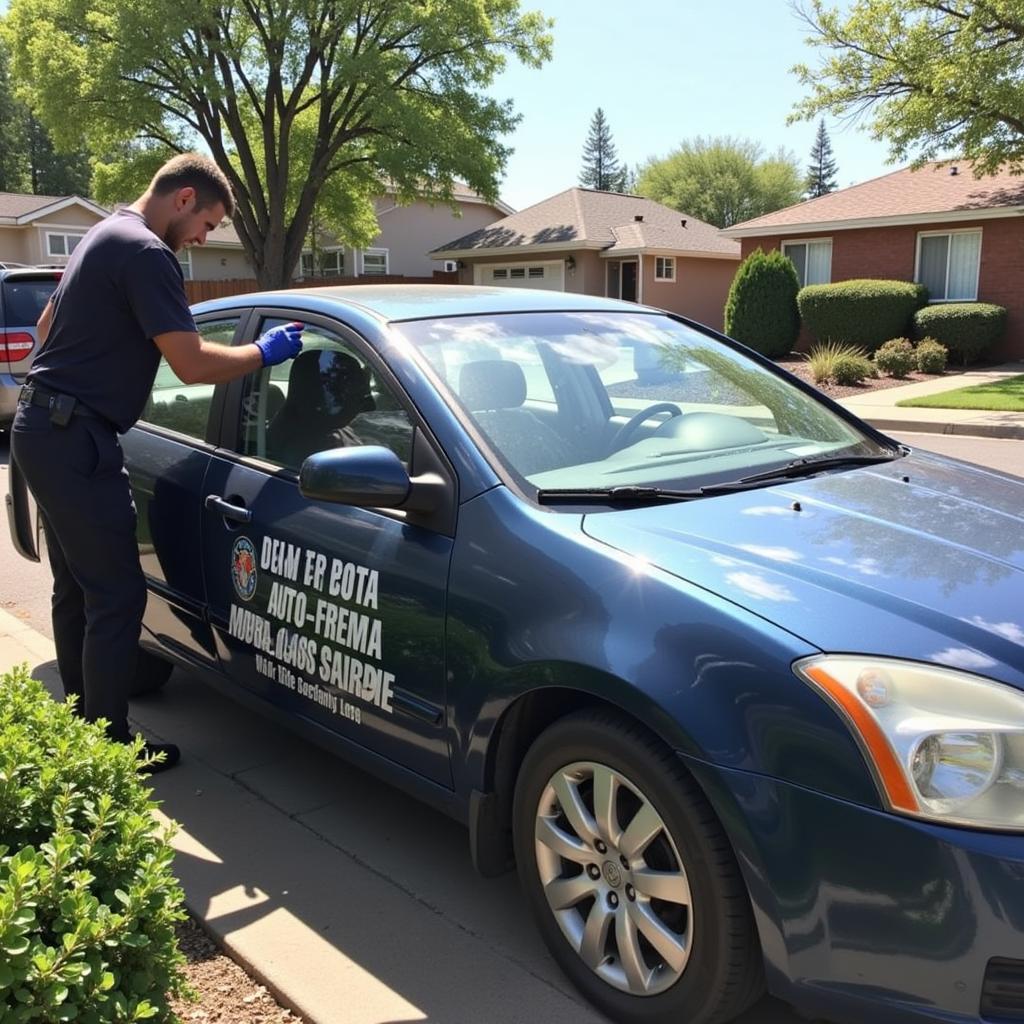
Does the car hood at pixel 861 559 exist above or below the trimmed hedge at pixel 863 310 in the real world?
below

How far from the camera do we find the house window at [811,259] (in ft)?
82.4

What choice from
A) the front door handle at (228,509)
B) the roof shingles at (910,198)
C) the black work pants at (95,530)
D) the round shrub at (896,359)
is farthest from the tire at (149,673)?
the roof shingles at (910,198)

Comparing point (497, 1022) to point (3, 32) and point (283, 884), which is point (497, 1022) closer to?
point (283, 884)

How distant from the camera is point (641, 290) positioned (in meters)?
30.1

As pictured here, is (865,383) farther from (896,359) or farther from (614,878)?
(614,878)

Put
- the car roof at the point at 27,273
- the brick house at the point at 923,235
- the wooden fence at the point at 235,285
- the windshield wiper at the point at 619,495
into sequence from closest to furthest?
the windshield wiper at the point at 619,495 → the car roof at the point at 27,273 → the brick house at the point at 923,235 → the wooden fence at the point at 235,285

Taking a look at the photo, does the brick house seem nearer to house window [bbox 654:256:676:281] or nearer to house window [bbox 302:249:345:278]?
house window [bbox 654:256:676:281]

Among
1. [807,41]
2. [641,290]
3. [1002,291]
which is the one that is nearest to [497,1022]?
[807,41]

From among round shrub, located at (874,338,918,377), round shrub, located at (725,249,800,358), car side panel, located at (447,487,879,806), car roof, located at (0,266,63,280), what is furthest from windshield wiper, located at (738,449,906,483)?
round shrub, located at (725,249,800,358)

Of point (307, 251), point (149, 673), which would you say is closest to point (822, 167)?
point (307, 251)

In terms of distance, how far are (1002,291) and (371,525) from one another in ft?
73.7

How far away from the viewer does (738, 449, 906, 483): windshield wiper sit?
289 centimetres

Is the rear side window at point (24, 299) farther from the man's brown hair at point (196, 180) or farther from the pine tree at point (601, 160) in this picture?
the pine tree at point (601, 160)

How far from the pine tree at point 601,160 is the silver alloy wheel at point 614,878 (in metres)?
96.8
